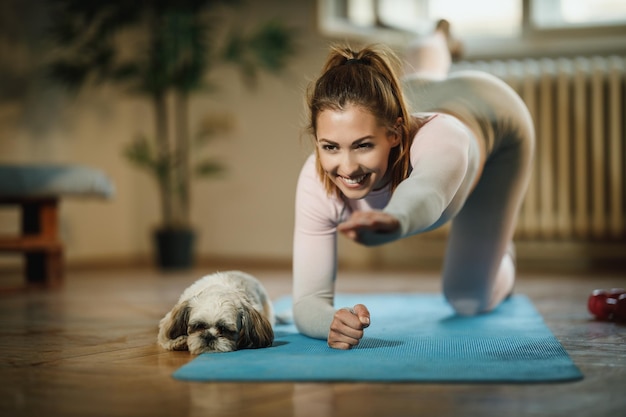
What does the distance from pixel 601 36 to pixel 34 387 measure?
12.3 ft

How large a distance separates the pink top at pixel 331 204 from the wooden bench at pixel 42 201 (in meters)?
1.85

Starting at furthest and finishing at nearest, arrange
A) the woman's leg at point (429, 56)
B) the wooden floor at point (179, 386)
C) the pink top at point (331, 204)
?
the woman's leg at point (429, 56), the pink top at point (331, 204), the wooden floor at point (179, 386)

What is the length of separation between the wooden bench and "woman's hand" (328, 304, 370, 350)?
2.05 m

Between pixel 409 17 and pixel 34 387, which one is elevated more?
pixel 409 17

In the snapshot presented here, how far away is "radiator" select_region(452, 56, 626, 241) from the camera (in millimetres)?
4156

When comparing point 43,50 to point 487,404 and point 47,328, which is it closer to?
point 47,328

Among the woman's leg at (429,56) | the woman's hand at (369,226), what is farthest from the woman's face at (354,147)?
the woman's leg at (429,56)

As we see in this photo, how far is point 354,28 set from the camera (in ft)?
13.3

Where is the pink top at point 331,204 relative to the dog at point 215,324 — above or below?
above

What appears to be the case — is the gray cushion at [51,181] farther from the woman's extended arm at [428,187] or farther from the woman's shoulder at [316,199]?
the woman's extended arm at [428,187]

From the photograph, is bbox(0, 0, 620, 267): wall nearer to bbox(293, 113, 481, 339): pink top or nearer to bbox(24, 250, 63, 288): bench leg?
bbox(24, 250, 63, 288): bench leg

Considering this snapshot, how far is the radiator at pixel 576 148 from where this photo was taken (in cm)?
416

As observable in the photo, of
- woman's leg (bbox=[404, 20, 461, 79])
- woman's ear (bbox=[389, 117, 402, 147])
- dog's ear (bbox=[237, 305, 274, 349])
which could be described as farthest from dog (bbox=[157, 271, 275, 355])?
woman's leg (bbox=[404, 20, 461, 79])

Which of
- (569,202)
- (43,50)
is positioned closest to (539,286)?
(569,202)
